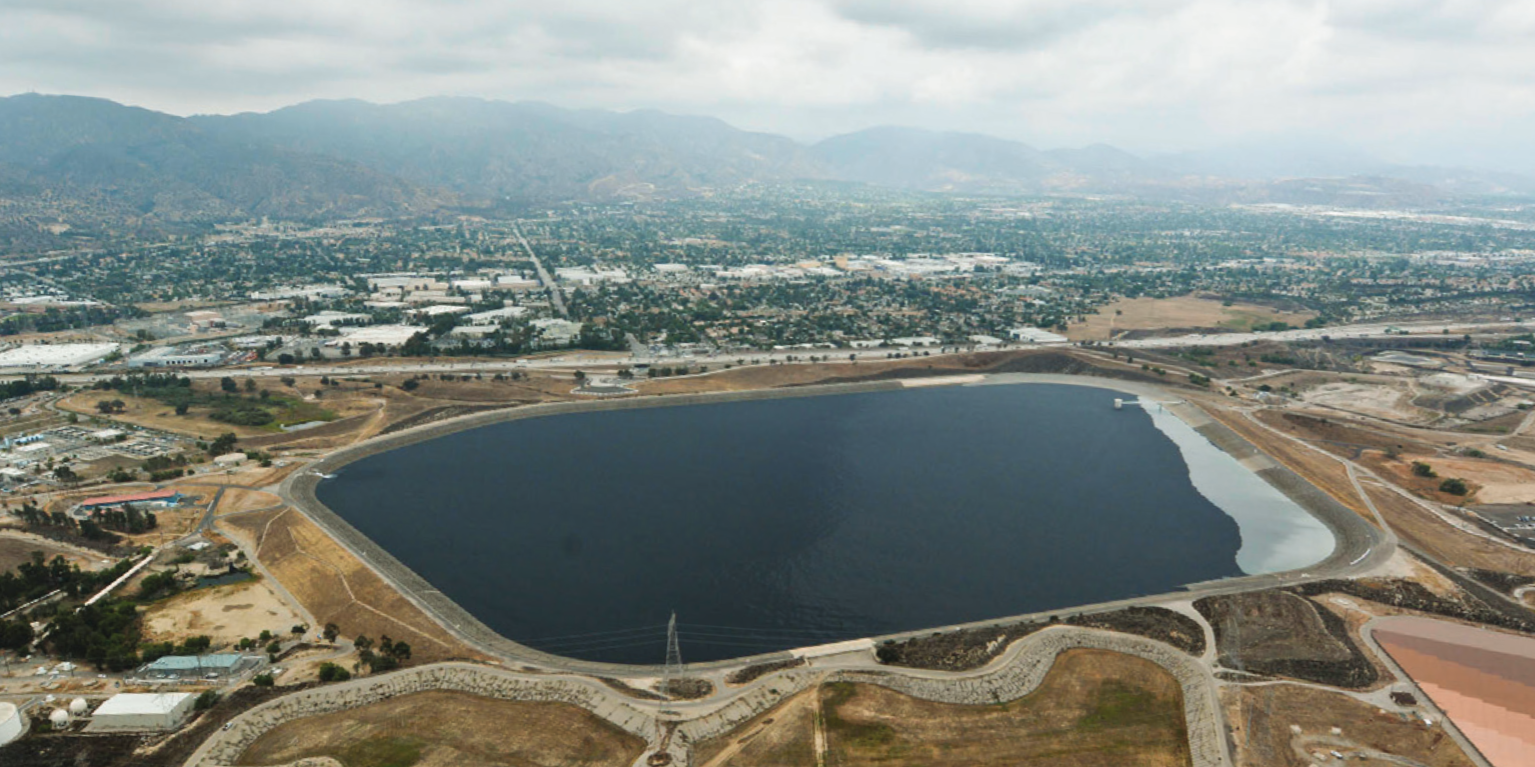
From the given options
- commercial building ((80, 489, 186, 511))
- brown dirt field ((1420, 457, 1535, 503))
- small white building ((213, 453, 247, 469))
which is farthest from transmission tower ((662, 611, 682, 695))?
brown dirt field ((1420, 457, 1535, 503))

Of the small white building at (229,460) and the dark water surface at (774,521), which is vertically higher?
the small white building at (229,460)

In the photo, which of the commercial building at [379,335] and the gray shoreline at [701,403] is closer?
the gray shoreline at [701,403]

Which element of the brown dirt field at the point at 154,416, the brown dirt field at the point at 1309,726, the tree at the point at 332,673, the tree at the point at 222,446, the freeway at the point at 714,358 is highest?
the freeway at the point at 714,358

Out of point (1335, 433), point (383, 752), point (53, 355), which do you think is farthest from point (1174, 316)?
point (53, 355)

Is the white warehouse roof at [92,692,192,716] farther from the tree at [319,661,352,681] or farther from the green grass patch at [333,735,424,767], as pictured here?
the green grass patch at [333,735,424,767]

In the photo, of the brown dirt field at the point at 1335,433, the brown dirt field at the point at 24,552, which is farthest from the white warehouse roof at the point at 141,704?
the brown dirt field at the point at 1335,433

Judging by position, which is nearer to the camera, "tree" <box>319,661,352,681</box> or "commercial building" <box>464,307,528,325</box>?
"tree" <box>319,661,352,681</box>

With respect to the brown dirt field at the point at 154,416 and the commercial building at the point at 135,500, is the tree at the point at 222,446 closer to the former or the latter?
the brown dirt field at the point at 154,416
